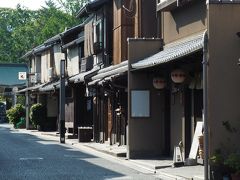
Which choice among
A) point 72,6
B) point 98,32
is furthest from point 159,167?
point 72,6

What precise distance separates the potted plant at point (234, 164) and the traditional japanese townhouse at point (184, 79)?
2.42 ft

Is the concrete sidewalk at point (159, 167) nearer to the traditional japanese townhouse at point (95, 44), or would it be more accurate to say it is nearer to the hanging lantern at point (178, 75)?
the hanging lantern at point (178, 75)

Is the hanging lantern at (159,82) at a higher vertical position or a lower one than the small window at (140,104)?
higher

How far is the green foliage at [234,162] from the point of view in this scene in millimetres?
13210

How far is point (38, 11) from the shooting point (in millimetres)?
96312

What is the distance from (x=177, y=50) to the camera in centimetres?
1789

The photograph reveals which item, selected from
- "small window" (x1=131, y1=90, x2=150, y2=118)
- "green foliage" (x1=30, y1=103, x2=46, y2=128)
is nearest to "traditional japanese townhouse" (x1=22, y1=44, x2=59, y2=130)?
"green foliage" (x1=30, y1=103, x2=46, y2=128)

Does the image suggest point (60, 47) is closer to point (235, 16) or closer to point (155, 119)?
point (155, 119)

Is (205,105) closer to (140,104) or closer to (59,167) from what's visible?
(59,167)

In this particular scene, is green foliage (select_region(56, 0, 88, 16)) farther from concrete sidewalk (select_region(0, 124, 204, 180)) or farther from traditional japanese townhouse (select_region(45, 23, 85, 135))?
concrete sidewalk (select_region(0, 124, 204, 180))

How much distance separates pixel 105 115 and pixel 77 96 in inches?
293

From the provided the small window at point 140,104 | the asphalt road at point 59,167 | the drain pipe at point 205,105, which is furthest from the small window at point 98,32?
the drain pipe at point 205,105

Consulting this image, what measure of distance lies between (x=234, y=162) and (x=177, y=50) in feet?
17.8

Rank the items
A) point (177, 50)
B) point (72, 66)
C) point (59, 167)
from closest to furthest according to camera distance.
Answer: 1. point (177, 50)
2. point (59, 167)
3. point (72, 66)
